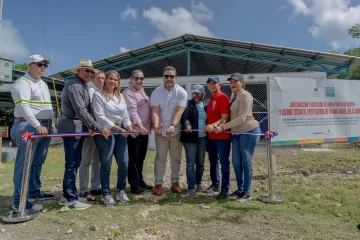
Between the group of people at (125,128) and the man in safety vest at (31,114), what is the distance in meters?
0.01

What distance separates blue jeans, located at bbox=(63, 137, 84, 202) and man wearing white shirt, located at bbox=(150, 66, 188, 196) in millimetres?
1120

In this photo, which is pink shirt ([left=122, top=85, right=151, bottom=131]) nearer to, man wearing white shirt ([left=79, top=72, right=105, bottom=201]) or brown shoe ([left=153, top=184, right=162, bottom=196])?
man wearing white shirt ([left=79, top=72, right=105, bottom=201])

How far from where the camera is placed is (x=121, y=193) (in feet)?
12.9

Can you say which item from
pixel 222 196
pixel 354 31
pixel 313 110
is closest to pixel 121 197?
pixel 222 196

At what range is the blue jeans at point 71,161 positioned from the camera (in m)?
3.55

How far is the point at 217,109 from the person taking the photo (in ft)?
13.5

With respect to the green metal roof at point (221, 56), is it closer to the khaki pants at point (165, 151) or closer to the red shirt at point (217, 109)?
the red shirt at point (217, 109)

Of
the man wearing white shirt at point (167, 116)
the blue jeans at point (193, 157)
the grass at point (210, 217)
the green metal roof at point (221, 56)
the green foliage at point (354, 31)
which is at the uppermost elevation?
the green foliage at point (354, 31)

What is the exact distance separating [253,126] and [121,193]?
2.14 m

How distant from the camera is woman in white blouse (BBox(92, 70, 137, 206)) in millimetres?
3575

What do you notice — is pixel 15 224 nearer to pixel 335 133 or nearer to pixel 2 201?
pixel 2 201

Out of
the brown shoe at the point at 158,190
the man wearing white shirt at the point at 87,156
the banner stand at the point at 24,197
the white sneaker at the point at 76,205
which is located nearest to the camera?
the banner stand at the point at 24,197

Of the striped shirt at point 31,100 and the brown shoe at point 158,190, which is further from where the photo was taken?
the brown shoe at point 158,190

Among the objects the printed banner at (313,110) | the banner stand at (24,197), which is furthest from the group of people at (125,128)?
the printed banner at (313,110)
